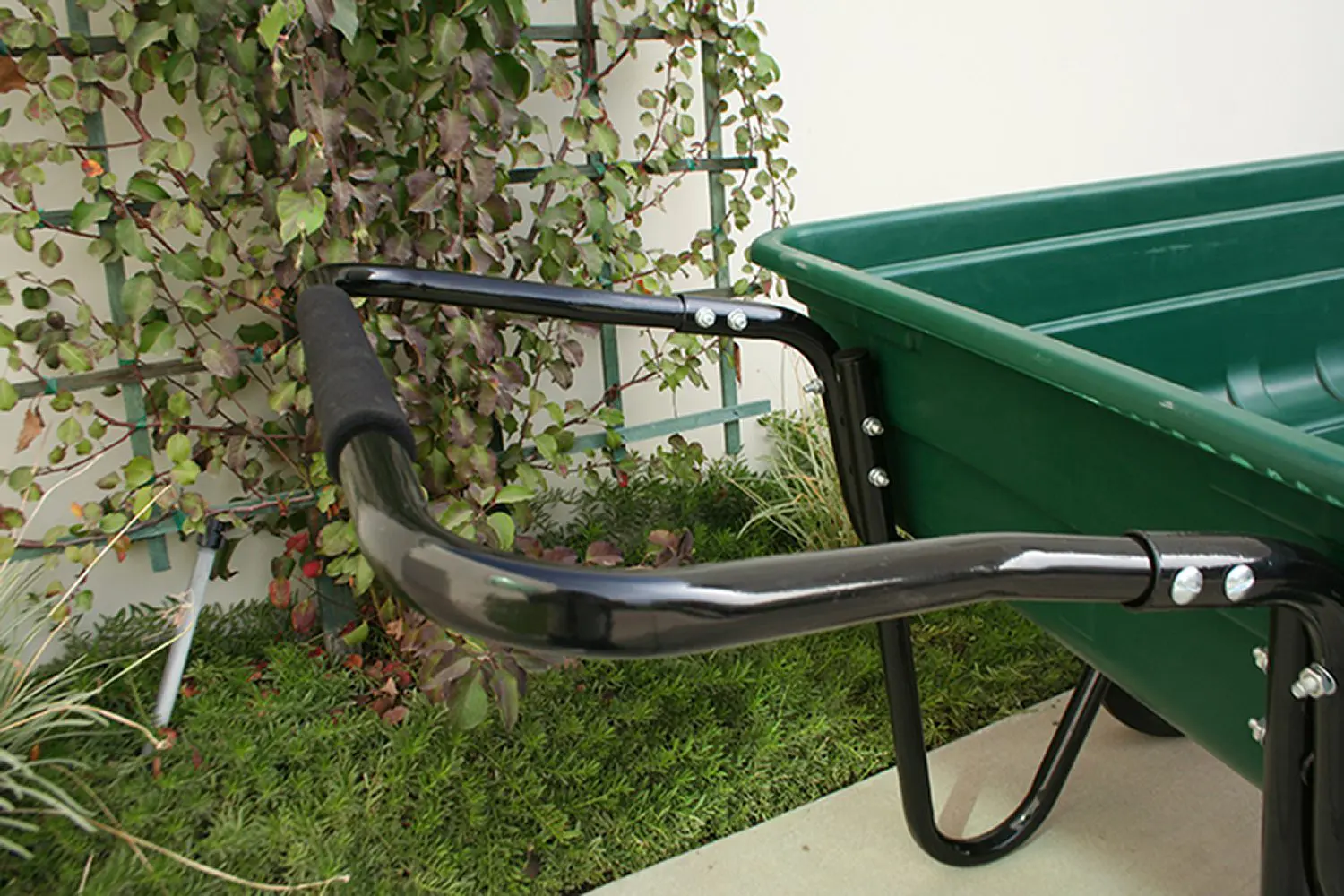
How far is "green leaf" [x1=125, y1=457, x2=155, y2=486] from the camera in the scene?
157 centimetres

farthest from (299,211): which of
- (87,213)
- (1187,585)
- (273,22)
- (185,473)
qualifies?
(1187,585)

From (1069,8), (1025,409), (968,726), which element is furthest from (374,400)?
(1069,8)

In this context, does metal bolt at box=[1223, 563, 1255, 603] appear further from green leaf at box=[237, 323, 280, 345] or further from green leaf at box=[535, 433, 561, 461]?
green leaf at box=[237, 323, 280, 345]

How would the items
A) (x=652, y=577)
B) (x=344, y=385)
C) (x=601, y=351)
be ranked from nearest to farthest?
(x=652, y=577), (x=344, y=385), (x=601, y=351)

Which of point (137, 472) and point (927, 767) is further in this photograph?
point (137, 472)

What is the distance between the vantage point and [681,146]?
77.1 inches

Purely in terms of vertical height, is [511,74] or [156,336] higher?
[511,74]

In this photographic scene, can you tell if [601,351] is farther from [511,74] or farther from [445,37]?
[445,37]

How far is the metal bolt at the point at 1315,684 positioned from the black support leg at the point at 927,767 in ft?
1.82

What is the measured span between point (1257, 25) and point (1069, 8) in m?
0.93

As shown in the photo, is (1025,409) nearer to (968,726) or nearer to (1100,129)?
(968,726)

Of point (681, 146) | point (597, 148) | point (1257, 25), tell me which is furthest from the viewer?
point (1257, 25)

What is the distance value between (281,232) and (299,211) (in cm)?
4

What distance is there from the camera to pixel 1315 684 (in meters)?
0.61
